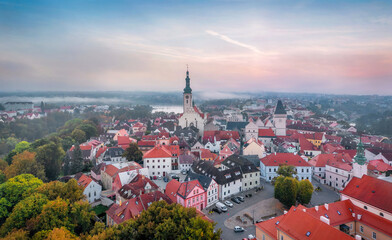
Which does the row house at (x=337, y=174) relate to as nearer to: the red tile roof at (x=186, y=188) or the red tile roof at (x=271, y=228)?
the red tile roof at (x=271, y=228)

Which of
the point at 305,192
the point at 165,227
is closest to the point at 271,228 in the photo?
the point at 165,227

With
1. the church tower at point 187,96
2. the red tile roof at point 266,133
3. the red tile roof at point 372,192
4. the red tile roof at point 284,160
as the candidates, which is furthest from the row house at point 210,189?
the church tower at point 187,96

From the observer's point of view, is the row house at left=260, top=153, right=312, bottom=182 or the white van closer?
the white van

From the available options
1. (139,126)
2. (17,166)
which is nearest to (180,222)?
(17,166)

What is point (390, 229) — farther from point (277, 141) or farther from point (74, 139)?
point (74, 139)

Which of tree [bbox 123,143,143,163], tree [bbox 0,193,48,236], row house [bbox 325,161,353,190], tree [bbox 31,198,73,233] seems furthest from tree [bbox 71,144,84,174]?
row house [bbox 325,161,353,190]

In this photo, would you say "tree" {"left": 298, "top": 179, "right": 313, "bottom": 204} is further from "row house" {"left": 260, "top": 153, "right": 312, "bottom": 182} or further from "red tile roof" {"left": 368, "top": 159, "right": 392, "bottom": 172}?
"red tile roof" {"left": 368, "top": 159, "right": 392, "bottom": 172}
